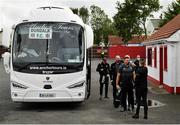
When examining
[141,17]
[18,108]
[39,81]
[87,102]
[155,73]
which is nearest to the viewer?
[39,81]

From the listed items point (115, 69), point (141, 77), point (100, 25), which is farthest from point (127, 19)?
point (100, 25)

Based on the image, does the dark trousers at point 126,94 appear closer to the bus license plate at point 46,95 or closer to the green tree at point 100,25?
the bus license plate at point 46,95

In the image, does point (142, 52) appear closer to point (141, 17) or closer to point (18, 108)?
point (141, 17)

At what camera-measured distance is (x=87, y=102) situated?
17.0 metres

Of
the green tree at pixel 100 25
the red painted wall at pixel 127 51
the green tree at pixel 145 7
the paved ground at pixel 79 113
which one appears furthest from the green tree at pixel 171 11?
the green tree at pixel 100 25

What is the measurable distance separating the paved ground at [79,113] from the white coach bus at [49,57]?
54 cm

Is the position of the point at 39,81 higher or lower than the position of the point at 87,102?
higher

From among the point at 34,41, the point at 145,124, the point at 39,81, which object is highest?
the point at 34,41

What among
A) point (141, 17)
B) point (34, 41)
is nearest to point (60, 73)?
point (34, 41)

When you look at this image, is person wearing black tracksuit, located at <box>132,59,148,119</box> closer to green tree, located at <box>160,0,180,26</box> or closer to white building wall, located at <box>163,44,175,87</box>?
white building wall, located at <box>163,44,175,87</box>

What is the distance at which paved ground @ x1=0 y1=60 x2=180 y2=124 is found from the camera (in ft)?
41.4

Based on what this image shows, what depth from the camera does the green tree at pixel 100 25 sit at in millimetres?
109881

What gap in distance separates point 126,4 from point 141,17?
2771 millimetres

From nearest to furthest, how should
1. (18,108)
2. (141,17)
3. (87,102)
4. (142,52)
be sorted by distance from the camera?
1. (18,108)
2. (87,102)
3. (141,17)
4. (142,52)
